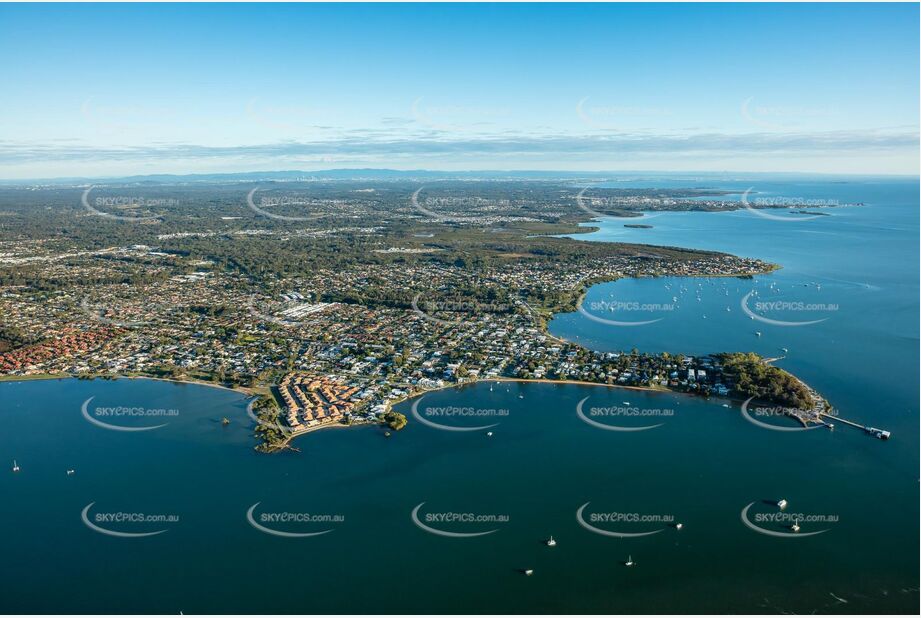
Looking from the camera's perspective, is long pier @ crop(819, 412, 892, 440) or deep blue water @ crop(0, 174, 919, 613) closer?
deep blue water @ crop(0, 174, 919, 613)

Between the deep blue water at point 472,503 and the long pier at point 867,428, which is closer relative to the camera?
the deep blue water at point 472,503

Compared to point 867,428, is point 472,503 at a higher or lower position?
lower

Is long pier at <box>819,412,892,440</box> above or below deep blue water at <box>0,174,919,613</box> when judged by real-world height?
above

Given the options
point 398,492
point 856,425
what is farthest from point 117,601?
point 856,425

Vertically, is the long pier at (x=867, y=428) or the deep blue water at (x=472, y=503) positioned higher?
the long pier at (x=867, y=428)

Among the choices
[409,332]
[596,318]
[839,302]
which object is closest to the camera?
[409,332]

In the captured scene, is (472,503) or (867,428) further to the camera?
(867,428)

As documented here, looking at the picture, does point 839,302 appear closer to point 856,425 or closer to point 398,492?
point 856,425

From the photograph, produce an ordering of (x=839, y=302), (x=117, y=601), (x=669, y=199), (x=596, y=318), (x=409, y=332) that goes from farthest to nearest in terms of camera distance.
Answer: (x=669, y=199), (x=839, y=302), (x=596, y=318), (x=409, y=332), (x=117, y=601)
